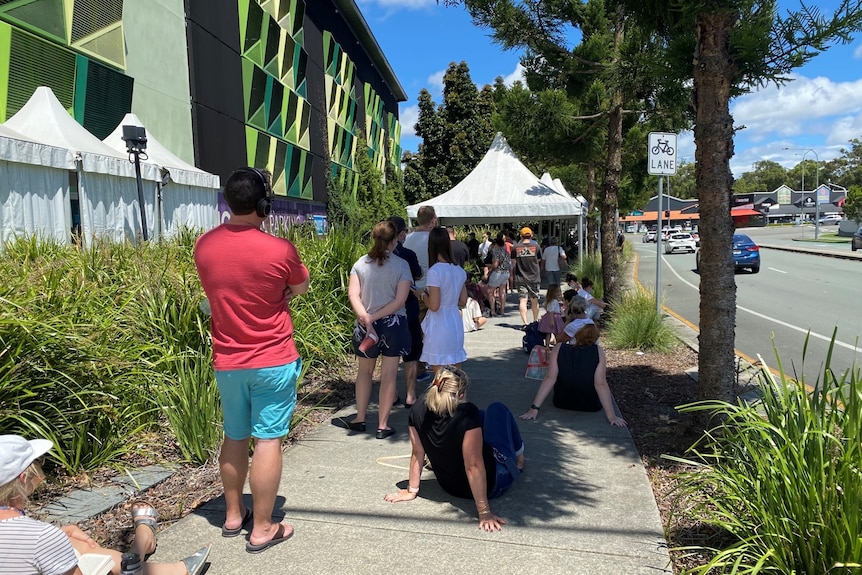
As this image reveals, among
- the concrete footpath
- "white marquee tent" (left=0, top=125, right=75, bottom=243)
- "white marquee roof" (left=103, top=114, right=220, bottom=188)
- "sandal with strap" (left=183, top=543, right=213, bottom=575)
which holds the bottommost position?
the concrete footpath

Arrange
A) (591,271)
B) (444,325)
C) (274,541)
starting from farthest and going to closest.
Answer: (591,271), (444,325), (274,541)

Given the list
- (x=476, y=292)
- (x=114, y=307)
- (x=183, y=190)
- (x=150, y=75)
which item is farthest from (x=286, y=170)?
(x=114, y=307)

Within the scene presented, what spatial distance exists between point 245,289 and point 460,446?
1.50 meters

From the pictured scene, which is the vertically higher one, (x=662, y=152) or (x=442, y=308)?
(x=662, y=152)

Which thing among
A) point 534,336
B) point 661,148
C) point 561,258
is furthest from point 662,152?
point 561,258

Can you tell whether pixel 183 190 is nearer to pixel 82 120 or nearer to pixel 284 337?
pixel 82 120

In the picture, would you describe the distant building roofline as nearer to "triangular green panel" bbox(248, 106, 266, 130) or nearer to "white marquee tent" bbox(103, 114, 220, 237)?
"triangular green panel" bbox(248, 106, 266, 130)

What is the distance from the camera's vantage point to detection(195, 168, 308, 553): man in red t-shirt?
10.2 ft

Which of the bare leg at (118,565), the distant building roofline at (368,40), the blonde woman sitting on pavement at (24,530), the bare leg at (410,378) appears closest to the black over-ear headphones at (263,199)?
the blonde woman sitting on pavement at (24,530)

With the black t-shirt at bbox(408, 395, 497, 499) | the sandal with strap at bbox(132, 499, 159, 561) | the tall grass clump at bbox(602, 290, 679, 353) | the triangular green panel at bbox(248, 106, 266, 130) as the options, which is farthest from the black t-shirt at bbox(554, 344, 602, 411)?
the triangular green panel at bbox(248, 106, 266, 130)

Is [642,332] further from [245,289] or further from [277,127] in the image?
[277,127]

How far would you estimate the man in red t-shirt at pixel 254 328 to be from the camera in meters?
3.10

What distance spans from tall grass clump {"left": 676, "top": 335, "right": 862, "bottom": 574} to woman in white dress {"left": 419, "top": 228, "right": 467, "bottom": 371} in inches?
95.8

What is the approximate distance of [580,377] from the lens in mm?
5527
